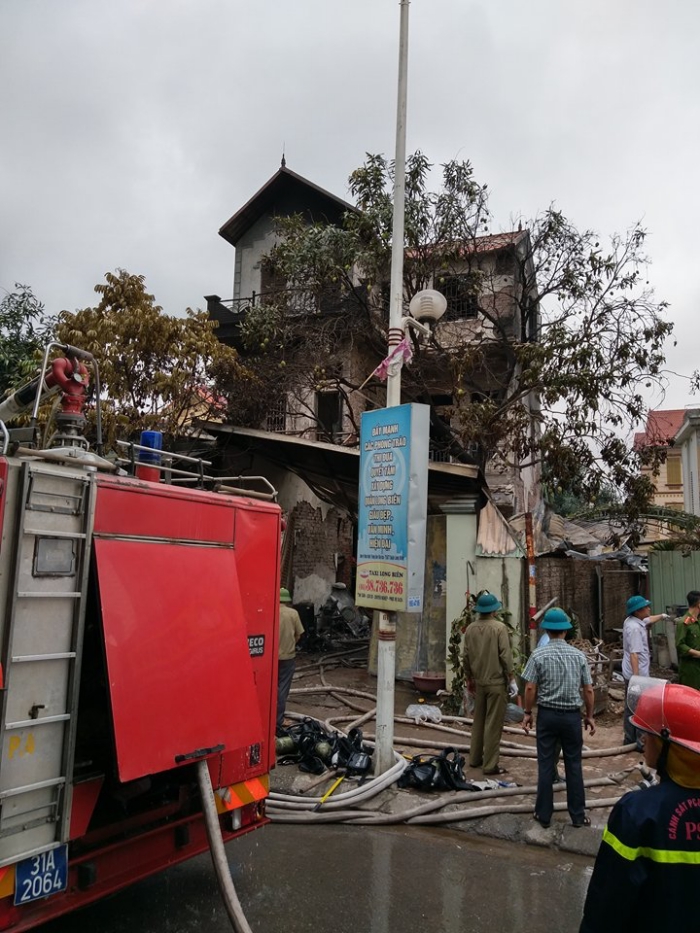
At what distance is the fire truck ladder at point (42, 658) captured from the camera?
3121 mm

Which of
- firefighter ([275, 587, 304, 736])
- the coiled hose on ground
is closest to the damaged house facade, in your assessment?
firefighter ([275, 587, 304, 736])

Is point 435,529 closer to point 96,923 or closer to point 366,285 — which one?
point 366,285

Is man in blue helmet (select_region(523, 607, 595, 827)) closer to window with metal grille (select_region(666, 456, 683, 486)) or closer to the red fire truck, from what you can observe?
the red fire truck

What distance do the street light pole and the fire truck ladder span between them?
3.90m

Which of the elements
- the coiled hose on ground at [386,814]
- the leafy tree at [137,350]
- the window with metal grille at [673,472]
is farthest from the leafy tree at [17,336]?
the window with metal grille at [673,472]

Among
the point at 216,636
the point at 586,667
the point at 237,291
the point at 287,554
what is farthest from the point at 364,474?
the point at 237,291

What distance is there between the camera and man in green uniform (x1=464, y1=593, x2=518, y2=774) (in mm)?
6961

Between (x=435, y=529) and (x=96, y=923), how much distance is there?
325 inches

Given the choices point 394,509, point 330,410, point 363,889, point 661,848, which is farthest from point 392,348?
point 330,410

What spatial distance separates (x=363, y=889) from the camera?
4.68m

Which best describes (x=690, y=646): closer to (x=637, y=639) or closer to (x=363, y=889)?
(x=637, y=639)

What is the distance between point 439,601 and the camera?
1133 centimetres

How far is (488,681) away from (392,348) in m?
3.72

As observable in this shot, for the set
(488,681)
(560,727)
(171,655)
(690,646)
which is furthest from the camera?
(690,646)
